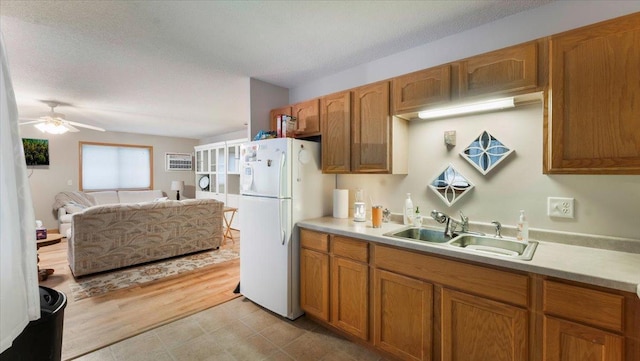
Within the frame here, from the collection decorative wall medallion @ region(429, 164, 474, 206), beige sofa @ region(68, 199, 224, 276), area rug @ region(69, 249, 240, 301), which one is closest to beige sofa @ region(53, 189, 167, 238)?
beige sofa @ region(68, 199, 224, 276)

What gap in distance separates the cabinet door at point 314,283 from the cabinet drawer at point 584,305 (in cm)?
140

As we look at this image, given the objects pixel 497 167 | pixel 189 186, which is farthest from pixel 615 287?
pixel 189 186

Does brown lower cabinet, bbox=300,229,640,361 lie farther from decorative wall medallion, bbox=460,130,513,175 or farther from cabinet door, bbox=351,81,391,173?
decorative wall medallion, bbox=460,130,513,175

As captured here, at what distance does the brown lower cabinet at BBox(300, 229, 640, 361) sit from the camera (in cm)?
117

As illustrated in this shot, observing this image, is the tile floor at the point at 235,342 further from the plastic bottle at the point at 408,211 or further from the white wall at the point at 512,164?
the white wall at the point at 512,164

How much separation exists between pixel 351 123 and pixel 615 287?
182 cm

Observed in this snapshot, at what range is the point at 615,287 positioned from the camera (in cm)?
112

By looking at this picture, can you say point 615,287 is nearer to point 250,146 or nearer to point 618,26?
point 618,26

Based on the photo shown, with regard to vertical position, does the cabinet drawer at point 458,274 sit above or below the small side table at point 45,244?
above

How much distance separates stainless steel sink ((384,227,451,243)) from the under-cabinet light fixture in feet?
2.95

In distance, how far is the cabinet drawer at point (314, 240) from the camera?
87.2 inches

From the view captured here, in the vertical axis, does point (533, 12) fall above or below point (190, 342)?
above

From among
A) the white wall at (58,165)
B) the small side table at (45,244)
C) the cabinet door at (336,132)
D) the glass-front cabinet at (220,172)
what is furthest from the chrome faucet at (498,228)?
the white wall at (58,165)

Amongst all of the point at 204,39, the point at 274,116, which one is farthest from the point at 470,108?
the point at 204,39
